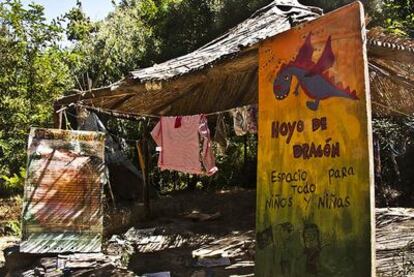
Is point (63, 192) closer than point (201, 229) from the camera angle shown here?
Yes

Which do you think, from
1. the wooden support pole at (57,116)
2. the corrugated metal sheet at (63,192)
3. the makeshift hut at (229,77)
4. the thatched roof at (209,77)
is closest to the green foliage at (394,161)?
the makeshift hut at (229,77)

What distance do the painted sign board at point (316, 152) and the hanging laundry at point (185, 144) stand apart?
3476 millimetres

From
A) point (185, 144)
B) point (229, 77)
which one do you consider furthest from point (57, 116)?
point (229, 77)

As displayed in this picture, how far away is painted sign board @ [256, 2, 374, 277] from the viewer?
9.21 ft

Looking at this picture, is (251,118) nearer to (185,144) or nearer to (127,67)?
(185,144)

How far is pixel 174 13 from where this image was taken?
1271cm

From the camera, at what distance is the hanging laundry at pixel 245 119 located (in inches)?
274

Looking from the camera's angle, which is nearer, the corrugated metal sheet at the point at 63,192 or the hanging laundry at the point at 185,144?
the corrugated metal sheet at the point at 63,192

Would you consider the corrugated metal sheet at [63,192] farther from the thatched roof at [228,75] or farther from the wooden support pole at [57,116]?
the thatched roof at [228,75]

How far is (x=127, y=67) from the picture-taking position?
43.0 ft

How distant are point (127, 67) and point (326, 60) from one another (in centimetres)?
1051

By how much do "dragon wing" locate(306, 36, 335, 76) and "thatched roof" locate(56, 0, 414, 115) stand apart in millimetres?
823

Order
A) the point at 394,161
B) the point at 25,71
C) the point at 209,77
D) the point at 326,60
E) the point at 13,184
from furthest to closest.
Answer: the point at 13,184
the point at 25,71
the point at 394,161
the point at 209,77
the point at 326,60

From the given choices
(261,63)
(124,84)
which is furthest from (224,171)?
(261,63)
